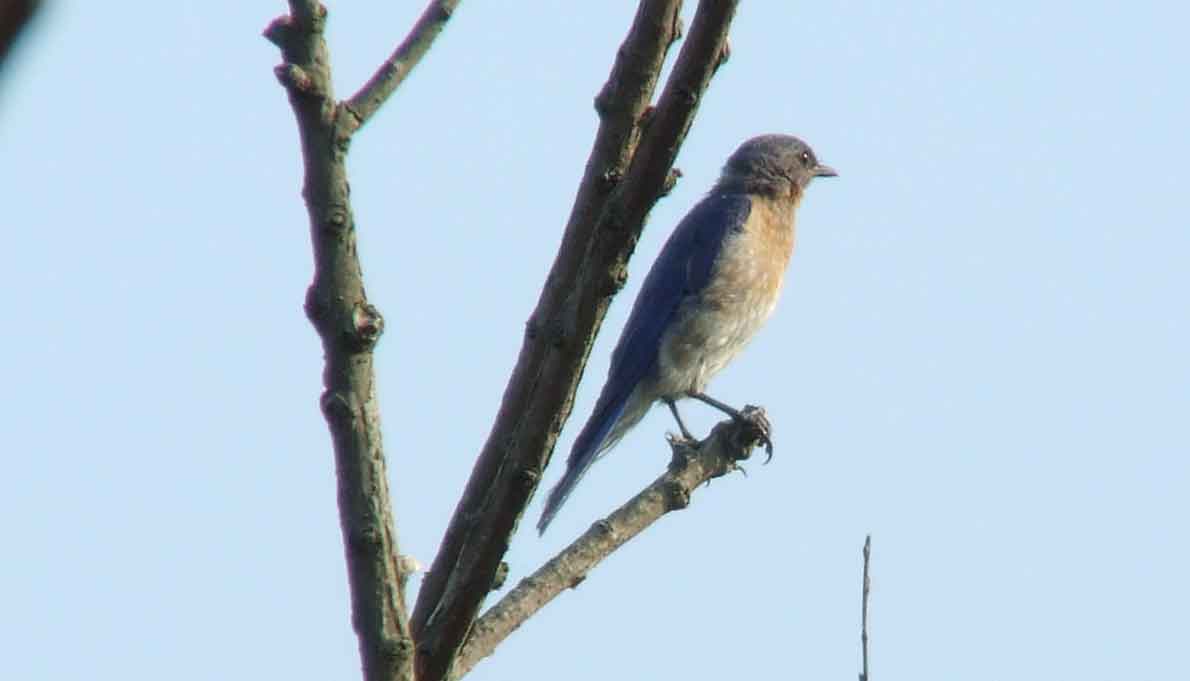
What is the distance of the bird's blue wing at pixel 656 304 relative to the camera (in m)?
8.23

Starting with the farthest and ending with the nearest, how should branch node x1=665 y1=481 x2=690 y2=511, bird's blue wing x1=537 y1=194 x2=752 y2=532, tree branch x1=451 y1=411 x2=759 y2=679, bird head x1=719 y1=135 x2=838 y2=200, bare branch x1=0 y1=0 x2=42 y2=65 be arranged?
1. bird head x1=719 y1=135 x2=838 y2=200
2. bird's blue wing x1=537 y1=194 x2=752 y2=532
3. branch node x1=665 y1=481 x2=690 y2=511
4. tree branch x1=451 y1=411 x2=759 y2=679
5. bare branch x1=0 y1=0 x2=42 y2=65

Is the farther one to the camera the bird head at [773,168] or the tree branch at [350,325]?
the bird head at [773,168]

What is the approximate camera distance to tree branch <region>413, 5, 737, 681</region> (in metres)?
1.91

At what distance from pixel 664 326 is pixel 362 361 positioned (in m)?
6.90

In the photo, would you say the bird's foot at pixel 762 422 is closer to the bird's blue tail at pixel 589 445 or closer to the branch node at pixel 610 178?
the bird's blue tail at pixel 589 445

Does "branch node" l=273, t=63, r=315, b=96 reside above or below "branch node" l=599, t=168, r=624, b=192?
below

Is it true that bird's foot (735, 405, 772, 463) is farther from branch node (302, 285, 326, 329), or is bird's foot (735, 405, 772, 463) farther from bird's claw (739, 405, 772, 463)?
branch node (302, 285, 326, 329)

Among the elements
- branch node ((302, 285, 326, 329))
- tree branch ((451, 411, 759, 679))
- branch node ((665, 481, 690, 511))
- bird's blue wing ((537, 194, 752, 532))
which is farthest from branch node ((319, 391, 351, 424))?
bird's blue wing ((537, 194, 752, 532))

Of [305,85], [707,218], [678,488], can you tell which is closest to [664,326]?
[707,218]

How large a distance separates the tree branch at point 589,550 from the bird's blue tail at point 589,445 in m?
2.98

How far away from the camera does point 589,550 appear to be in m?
3.07

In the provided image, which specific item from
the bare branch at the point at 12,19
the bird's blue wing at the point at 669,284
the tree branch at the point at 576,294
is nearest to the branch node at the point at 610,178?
the tree branch at the point at 576,294

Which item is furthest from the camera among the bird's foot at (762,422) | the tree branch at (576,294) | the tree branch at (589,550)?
the bird's foot at (762,422)

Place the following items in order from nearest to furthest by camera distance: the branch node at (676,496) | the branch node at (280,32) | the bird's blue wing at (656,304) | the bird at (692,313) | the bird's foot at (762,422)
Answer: the branch node at (280,32), the branch node at (676,496), the bird's foot at (762,422), the bird's blue wing at (656,304), the bird at (692,313)
